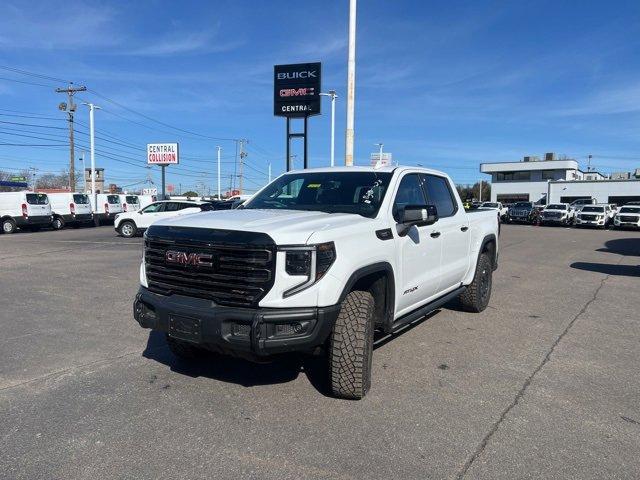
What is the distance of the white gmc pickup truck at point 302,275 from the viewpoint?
3.53 m

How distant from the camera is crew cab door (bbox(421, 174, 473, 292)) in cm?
557

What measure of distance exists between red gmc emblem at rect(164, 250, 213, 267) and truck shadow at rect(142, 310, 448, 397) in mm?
985

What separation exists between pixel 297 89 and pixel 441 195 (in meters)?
17.8

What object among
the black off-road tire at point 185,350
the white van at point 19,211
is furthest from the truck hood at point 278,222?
the white van at point 19,211

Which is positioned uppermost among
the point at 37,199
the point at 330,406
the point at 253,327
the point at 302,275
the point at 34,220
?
the point at 37,199

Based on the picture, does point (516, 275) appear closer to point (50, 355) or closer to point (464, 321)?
point (464, 321)

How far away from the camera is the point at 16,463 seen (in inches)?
120

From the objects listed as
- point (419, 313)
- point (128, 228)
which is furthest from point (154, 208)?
point (419, 313)

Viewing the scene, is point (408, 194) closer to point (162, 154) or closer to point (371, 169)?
point (371, 169)

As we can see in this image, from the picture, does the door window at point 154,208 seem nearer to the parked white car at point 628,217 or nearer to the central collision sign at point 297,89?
the central collision sign at point 297,89

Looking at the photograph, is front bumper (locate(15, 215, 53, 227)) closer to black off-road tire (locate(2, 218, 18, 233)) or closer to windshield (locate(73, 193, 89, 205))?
black off-road tire (locate(2, 218, 18, 233))

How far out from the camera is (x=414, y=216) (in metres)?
4.43

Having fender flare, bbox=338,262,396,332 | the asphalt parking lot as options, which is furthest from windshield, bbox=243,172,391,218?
the asphalt parking lot

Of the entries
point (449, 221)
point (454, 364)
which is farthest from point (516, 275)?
point (454, 364)
